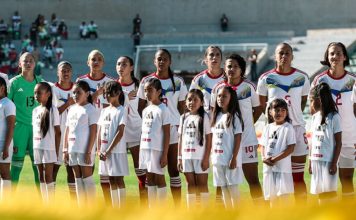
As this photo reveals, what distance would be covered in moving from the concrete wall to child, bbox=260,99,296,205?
29260mm

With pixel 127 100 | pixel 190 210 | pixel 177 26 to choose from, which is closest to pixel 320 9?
pixel 177 26

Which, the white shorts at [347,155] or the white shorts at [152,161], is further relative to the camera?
the white shorts at [152,161]

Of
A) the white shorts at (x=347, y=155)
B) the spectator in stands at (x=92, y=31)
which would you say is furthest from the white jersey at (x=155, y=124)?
the spectator in stands at (x=92, y=31)

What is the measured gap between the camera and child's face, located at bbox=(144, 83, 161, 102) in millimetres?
8328

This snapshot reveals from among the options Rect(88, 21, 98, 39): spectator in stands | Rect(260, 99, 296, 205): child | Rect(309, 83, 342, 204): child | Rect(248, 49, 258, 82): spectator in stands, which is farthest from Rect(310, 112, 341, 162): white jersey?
Rect(88, 21, 98, 39): spectator in stands

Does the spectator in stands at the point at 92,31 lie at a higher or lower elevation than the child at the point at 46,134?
higher

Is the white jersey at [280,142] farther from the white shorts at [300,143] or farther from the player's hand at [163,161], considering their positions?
the player's hand at [163,161]

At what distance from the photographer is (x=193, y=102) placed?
795cm

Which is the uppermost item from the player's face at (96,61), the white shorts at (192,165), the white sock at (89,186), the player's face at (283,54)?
the player's face at (96,61)

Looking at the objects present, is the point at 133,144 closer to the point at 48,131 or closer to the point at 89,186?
the point at 89,186

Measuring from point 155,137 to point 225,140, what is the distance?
0.81 m

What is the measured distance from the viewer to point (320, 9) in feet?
121

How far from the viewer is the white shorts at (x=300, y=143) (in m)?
8.08

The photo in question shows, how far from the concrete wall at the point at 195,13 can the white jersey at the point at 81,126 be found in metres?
28.6
